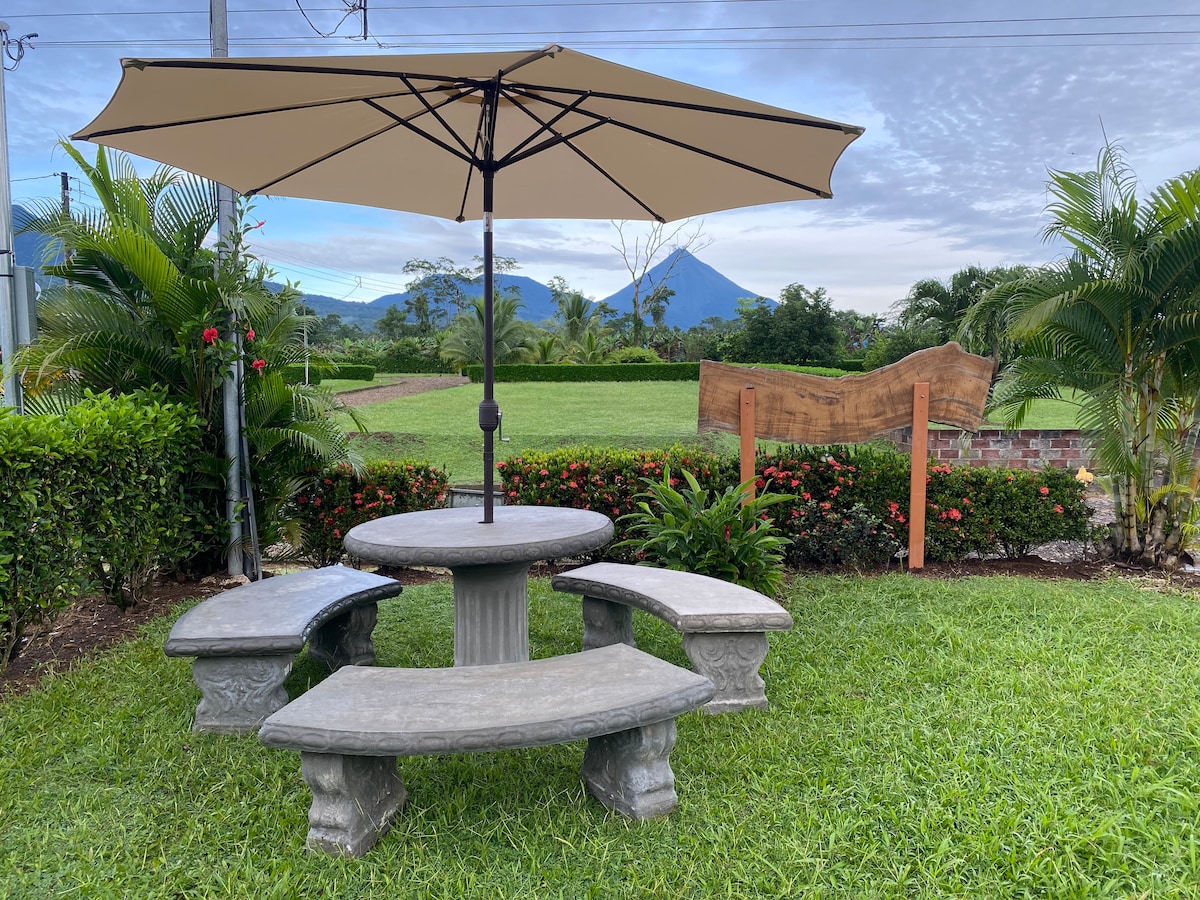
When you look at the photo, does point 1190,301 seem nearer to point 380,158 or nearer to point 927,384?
point 927,384

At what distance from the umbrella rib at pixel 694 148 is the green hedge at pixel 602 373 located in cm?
1953

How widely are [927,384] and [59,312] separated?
5313 mm

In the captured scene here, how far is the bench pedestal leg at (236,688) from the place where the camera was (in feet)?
9.24

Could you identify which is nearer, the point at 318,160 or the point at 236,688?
the point at 236,688

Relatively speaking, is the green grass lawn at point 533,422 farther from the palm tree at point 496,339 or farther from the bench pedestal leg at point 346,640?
the palm tree at point 496,339

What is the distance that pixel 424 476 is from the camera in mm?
5469

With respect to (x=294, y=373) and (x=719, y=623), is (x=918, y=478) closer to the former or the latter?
(x=719, y=623)

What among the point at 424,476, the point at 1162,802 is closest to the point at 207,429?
the point at 424,476

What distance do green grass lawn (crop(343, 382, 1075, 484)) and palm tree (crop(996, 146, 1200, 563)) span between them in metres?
2.13

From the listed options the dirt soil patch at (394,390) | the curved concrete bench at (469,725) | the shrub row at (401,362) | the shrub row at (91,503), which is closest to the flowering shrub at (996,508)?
the curved concrete bench at (469,725)

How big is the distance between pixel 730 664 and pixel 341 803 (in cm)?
154

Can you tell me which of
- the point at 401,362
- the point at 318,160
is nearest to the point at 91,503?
the point at 318,160

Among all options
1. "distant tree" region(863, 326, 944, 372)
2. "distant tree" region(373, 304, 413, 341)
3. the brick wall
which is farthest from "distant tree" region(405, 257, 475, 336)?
the brick wall

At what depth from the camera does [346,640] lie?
355 cm
